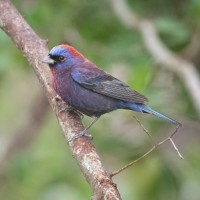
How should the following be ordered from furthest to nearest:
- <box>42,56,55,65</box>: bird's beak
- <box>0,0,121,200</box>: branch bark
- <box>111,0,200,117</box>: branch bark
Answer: <box>111,0,200,117</box>: branch bark
<box>42,56,55,65</box>: bird's beak
<box>0,0,121,200</box>: branch bark

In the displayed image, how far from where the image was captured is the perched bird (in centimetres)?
439

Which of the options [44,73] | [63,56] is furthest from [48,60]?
[63,56]

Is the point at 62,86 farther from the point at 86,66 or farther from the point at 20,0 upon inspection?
the point at 20,0

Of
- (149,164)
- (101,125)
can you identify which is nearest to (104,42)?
(101,125)

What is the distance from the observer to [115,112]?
5.27m

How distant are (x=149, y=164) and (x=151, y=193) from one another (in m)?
0.28

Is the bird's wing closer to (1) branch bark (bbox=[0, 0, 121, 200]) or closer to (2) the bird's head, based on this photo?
(2) the bird's head

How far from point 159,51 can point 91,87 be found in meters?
0.67

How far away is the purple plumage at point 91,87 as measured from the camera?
439cm

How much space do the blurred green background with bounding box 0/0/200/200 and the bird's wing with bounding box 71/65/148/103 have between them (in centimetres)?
50

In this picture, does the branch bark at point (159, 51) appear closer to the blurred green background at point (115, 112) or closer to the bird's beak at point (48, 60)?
the blurred green background at point (115, 112)

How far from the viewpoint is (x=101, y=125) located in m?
5.59

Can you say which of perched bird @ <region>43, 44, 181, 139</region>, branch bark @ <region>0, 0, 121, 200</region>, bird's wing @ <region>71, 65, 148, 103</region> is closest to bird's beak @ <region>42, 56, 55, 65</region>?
branch bark @ <region>0, 0, 121, 200</region>

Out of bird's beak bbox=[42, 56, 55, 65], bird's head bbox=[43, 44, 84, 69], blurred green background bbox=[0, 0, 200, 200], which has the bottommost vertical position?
blurred green background bbox=[0, 0, 200, 200]
